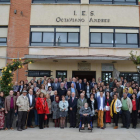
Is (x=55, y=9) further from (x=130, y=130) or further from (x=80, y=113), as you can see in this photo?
(x=130, y=130)

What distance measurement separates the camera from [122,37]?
50.2 ft

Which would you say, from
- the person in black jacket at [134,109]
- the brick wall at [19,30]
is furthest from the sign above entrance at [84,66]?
the person in black jacket at [134,109]

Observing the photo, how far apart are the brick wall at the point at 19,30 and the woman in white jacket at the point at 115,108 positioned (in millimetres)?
7672

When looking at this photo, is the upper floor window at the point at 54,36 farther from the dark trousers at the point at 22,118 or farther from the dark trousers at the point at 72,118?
the dark trousers at the point at 22,118

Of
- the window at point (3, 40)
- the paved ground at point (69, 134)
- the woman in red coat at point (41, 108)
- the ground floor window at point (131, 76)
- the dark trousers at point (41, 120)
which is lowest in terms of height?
the paved ground at point (69, 134)

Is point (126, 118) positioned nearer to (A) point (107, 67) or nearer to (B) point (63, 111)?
(B) point (63, 111)

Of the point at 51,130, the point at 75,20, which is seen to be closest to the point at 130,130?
the point at 51,130

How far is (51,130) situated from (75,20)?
931cm

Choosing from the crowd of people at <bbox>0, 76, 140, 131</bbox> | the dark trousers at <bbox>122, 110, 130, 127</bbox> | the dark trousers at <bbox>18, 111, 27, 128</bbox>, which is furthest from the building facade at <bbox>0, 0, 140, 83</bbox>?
the dark trousers at <bbox>18, 111, 27, 128</bbox>

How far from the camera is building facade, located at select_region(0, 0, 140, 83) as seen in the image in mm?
14992

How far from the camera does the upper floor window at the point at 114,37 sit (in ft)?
49.7

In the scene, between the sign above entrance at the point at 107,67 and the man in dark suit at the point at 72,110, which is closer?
the man in dark suit at the point at 72,110

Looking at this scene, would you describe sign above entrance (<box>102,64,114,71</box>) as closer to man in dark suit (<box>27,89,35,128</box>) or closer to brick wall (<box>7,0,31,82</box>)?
brick wall (<box>7,0,31,82</box>)

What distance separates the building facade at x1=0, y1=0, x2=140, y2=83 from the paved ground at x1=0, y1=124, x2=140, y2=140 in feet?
20.8
